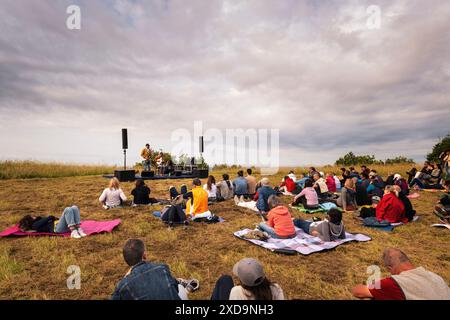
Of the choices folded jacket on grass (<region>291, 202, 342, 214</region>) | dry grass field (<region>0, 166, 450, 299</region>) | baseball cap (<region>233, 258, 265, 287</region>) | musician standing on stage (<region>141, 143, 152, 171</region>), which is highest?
musician standing on stage (<region>141, 143, 152, 171</region>)

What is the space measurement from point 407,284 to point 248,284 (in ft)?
5.80

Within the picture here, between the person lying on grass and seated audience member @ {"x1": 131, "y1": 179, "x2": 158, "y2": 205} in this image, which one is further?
seated audience member @ {"x1": 131, "y1": 179, "x2": 158, "y2": 205}

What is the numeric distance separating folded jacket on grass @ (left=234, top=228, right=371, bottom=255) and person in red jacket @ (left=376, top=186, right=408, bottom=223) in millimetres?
1907

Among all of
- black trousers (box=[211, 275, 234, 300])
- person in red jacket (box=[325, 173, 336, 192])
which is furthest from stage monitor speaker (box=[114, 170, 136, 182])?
black trousers (box=[211, 275, 234, 300])

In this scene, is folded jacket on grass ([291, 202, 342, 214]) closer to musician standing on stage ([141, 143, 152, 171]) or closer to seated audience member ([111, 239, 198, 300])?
seated audience member ([111, 239, 198, 300])

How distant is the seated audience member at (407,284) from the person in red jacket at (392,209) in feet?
19.0

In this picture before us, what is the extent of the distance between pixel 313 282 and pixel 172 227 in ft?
14.2

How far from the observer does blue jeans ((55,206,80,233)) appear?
6695 mm

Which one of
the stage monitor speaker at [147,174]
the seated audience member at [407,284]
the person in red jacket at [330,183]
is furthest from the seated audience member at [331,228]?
the stage monitor speaker at [147,174]

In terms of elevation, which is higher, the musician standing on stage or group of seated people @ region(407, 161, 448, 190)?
the musician standing on stage

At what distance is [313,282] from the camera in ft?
14.5

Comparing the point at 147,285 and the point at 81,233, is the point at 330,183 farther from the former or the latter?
the point at 147,285

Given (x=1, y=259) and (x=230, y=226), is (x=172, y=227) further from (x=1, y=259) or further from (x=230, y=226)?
(x=1, y=259)
